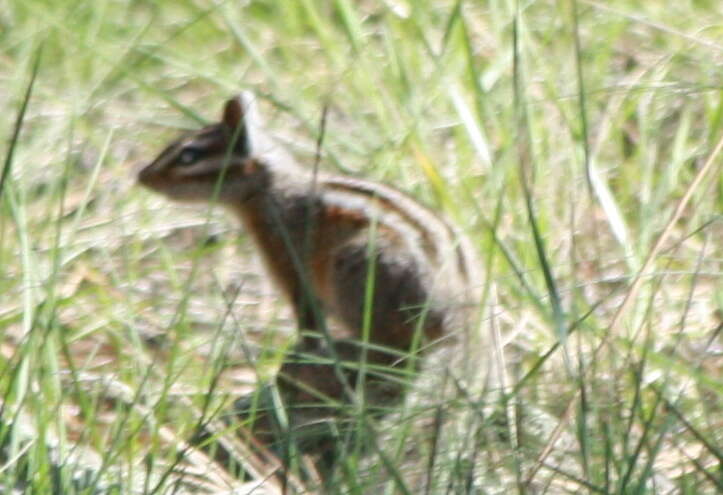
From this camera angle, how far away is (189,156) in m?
4.57

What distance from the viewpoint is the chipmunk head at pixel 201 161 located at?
455cm

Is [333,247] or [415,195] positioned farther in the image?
[415,195]

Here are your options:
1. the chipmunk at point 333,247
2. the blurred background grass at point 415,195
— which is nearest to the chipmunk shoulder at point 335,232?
the chipmunk at point 333,247

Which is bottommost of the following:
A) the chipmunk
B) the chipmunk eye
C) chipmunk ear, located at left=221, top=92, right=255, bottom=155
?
the chipmunk

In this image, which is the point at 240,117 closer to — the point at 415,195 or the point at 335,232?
the point at 335,232

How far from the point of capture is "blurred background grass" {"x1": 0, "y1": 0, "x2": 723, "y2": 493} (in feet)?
10.9

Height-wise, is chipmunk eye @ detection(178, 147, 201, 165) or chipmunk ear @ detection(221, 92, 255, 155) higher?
chipmunk ear @ detection(221, 92, 255, 155)

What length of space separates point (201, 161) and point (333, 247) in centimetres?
42

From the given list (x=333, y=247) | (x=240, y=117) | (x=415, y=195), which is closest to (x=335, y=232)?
(x=333, y=247)

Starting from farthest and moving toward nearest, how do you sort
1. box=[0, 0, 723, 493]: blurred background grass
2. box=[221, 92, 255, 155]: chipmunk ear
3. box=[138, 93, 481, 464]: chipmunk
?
box=[221, 92, 255, 155]: chipmunk ear < box=[138, 93, 481, 464]: chipmunk < box=[0, 0, 723, 493]: blurred background grass

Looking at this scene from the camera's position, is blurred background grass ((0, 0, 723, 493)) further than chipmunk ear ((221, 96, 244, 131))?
No

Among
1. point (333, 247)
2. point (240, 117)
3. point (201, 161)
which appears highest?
point (240, 117)

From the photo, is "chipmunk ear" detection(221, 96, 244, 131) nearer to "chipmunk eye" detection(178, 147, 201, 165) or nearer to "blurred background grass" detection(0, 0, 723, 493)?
"chipmunk eye" detection(178, 147, 201, 165)

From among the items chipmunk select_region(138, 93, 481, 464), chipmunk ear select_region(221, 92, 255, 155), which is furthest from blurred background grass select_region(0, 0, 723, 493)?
chipmunk ear select_region(221, 92, 255, 155)
